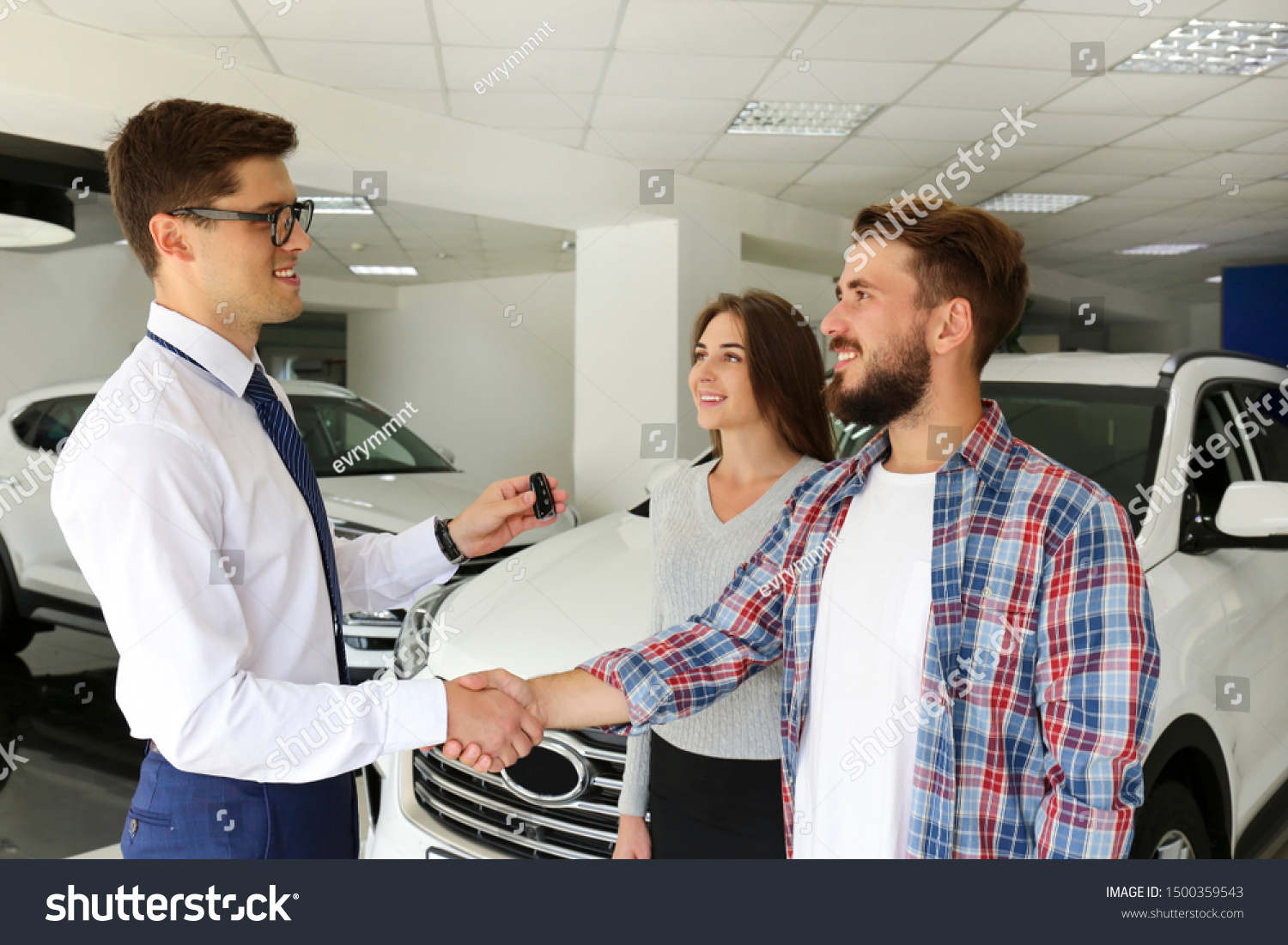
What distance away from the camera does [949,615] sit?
1089mm

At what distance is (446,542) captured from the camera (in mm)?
1619

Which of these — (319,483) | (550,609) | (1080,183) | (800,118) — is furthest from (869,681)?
(1080,183)

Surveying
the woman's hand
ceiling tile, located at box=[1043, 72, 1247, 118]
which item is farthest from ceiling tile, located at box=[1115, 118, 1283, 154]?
the woman's hand

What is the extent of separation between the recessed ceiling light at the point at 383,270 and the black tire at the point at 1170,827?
10.5 m

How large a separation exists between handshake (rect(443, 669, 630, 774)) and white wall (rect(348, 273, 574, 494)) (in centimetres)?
964

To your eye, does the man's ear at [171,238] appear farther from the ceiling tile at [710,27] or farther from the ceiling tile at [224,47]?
the ceiling tile at [224,47]

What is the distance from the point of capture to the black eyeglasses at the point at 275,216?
125 centimetres

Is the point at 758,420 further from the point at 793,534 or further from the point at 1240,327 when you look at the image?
the point at 1240,327

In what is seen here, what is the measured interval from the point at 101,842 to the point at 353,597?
1768 millimetres

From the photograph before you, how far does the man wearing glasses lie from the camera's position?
3.45 ft

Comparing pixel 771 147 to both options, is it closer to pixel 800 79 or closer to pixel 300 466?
pixel 800 79

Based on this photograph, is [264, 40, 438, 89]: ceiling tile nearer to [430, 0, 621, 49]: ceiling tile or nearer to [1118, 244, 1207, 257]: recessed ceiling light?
[430, 0, 621, 49]: ceiling tile

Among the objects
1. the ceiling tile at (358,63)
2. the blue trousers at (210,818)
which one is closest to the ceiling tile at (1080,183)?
the ceiling tile at (358,63)
